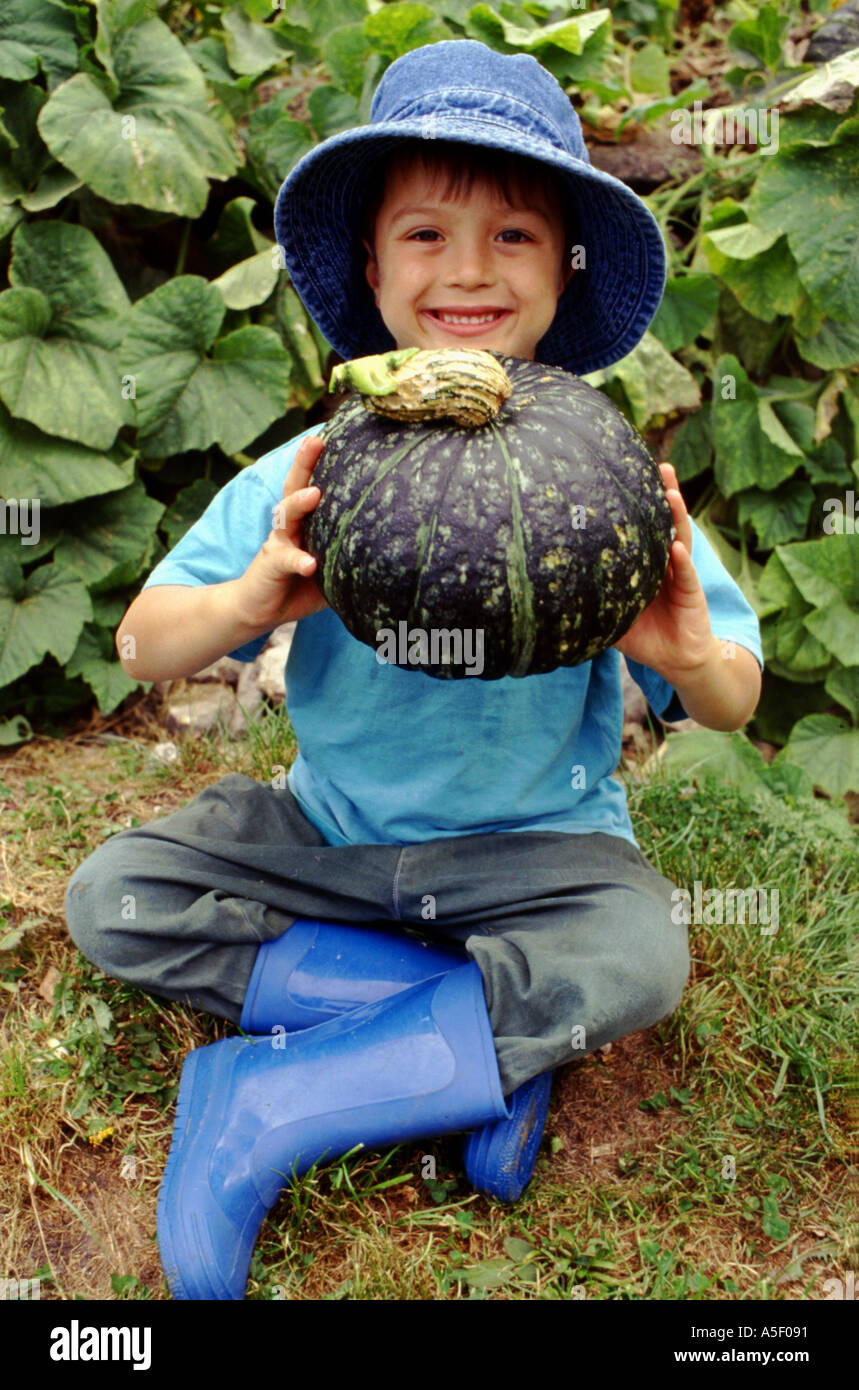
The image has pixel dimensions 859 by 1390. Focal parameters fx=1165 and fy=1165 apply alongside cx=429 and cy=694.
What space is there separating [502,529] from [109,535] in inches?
87.9

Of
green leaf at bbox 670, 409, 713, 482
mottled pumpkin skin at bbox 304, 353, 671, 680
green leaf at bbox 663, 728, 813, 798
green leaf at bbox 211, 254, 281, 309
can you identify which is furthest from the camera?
green leaf at bbox 670, 409, 713, 482

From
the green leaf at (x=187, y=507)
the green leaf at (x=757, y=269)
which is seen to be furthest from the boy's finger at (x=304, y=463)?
the green leaf at (x=757, y=269)

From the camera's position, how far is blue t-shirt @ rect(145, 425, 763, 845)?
2312mm

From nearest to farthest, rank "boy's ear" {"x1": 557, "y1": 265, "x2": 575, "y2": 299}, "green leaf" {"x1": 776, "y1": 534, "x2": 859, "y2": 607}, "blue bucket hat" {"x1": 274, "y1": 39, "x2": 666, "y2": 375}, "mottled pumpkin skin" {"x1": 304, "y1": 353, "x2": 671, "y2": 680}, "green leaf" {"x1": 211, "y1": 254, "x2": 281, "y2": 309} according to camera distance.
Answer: "mottled pumpkin skin" {"x1": 304, "y1": 353, "x2": 671, "y2": 680} → "blue bucket hat" {"x1": 274, "y1": 39, "x2": 666, "y2": 375} → "boy's ear" {"x1": 557, "y1": 265, "x2": 575, "y2": 299} → "green leaf" {"x1": 776, "y1": 534, "x2": 859, "y2": 607} → "green leaf" {"x1": 211, "y1": 254, "x2": 281, "y2": 309}

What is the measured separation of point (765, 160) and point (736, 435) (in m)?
0.81

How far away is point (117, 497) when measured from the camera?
142 inches

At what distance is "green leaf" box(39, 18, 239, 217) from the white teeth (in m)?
1.69

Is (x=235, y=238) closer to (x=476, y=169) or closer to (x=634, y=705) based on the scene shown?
(x=476, y=169)

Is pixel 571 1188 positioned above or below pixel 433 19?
below

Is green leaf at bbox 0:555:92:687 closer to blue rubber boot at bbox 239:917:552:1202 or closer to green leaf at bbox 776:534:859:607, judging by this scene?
blue rubber boot at bbox 239:917:552:1202

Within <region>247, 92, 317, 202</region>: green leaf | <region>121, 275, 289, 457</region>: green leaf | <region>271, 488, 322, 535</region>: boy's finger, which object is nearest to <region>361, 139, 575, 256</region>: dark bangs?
<region>271, 488, 322, 535</region>: boy's finger

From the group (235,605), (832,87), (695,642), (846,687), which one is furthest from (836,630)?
(235,605)
